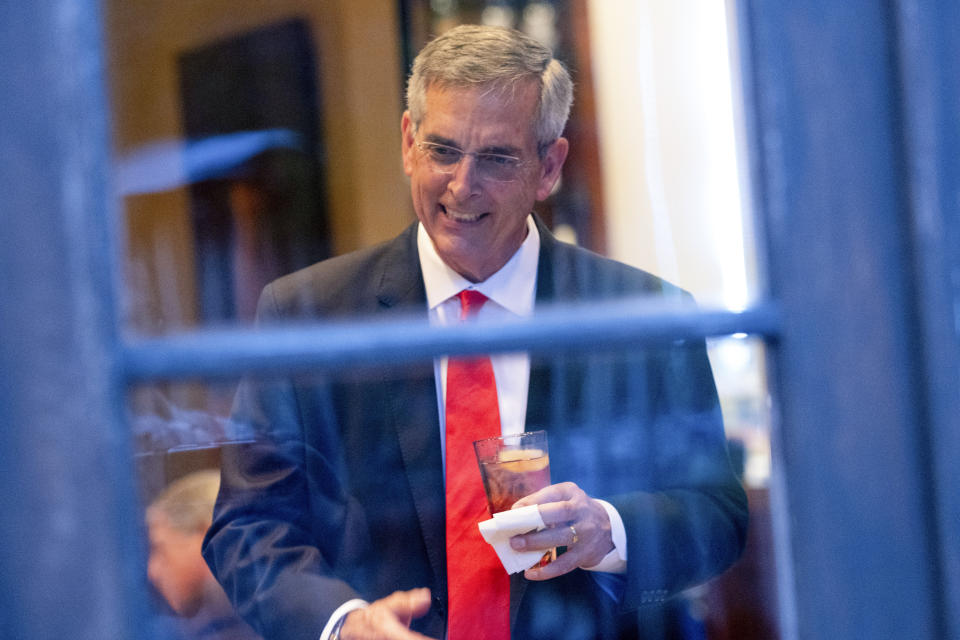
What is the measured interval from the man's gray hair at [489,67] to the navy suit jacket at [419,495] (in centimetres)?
38

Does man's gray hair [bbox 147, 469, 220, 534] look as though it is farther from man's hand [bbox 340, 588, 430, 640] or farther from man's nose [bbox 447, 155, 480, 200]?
man's nose [bbox 447, 155, 480, 200]

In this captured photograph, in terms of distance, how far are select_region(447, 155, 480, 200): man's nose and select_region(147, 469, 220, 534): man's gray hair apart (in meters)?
0.63

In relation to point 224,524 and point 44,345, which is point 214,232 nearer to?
point 224,524

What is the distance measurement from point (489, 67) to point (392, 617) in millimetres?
961

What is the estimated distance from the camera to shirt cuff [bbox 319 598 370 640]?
121 cm

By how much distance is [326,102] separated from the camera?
2.21 m

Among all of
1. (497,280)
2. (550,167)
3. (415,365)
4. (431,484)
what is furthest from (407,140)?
(415,365)

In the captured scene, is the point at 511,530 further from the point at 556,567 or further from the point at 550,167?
the point at 550,167

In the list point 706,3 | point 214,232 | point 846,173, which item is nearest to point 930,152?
point 846,173

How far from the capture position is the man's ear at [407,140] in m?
1.70

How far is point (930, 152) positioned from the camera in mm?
708

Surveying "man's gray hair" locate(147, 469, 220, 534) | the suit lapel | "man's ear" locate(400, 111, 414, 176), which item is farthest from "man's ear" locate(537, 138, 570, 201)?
"man's gray hair" locate(147, 469, 220, 534)

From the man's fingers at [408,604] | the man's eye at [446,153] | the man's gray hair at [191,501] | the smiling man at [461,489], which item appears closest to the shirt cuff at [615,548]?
the smiling man at [461,489]

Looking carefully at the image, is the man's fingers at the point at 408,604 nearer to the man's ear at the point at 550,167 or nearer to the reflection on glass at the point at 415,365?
the reflection on glass at the point at 415,365
